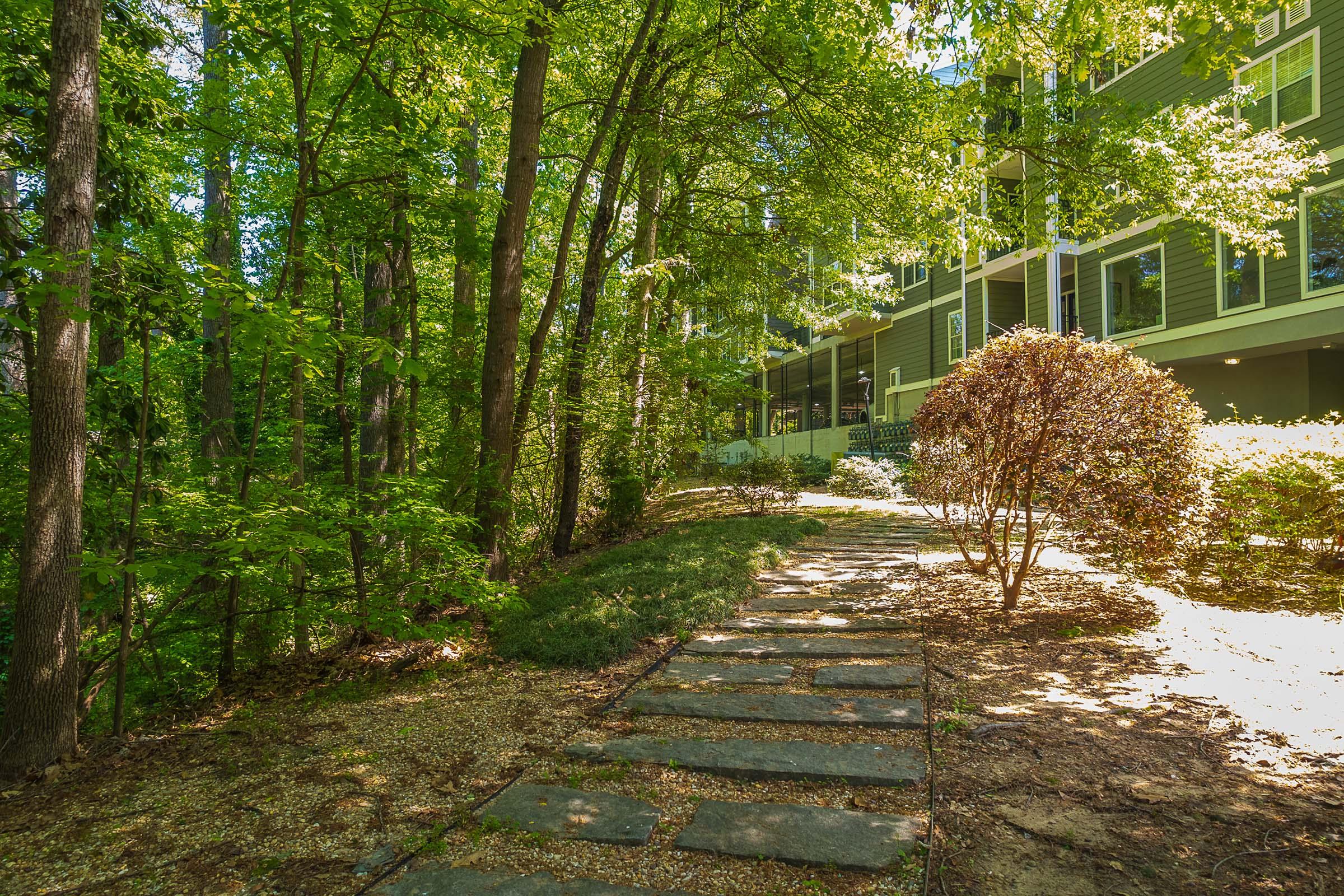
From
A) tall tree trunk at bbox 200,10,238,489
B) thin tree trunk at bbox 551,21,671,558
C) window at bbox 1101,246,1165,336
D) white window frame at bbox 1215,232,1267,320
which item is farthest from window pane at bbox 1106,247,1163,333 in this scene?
tall tree trunk at bbox 200,10,238,489

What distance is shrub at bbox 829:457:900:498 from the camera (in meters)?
13.6

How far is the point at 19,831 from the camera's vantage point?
269cm

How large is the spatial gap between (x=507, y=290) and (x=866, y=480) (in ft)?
33.0

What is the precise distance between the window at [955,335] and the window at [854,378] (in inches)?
164

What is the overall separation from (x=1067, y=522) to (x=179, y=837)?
212 inches

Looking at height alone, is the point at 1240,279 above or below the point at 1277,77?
below

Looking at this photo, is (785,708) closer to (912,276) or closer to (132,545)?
(132,545)

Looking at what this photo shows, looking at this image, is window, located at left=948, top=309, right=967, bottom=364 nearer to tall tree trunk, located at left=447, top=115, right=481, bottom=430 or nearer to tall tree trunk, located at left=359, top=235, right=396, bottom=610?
tall tree trunk, located at left=447, top=115, right=481, bottom=430

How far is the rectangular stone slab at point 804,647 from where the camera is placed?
452 cm

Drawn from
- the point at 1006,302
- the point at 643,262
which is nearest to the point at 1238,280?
the point at 1006,302

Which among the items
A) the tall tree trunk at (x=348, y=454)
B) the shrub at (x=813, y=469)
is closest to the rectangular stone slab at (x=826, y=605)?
the tall tree trunk at (x=348, y=454)

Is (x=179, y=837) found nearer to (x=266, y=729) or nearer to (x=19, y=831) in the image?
(x=19, y=831)

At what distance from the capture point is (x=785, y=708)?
370 centimetres

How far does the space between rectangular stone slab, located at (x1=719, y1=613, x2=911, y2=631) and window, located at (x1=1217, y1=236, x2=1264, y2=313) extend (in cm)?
1089
